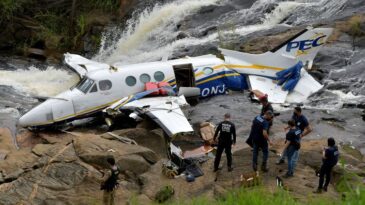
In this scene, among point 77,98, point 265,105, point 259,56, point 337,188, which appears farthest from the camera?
point 259,56

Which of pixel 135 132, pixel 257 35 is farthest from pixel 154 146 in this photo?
pixel 257 35

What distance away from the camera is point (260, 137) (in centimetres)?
1288

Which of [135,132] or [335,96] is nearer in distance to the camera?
[135,132]

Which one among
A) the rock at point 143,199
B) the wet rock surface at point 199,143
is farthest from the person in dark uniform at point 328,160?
the rock at point 143,199

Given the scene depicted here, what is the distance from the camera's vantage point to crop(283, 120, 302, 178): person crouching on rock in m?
12.6

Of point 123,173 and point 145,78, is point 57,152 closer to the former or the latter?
point 123,173

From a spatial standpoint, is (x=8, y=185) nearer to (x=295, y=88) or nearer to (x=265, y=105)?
(x=265, y=105)

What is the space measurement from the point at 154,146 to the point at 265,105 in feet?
12.0

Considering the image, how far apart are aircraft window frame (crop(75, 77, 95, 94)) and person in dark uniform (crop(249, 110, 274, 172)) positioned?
7.78m

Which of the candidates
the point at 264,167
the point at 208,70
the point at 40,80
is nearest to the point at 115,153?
the point at 264,167

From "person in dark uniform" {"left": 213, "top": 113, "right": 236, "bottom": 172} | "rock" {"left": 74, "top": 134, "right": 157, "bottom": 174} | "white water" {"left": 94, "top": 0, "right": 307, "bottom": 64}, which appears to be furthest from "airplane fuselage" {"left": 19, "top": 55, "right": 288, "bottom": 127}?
"person in dark uniform" {"left": 213, "top": 113, "right": 236, "bottom": 172}

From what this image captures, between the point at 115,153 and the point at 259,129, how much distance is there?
4279 mm

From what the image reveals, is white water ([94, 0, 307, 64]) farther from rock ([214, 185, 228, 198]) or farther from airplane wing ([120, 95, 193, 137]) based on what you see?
rock ([214, 185, 228, 198])

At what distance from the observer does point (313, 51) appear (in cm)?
2200
